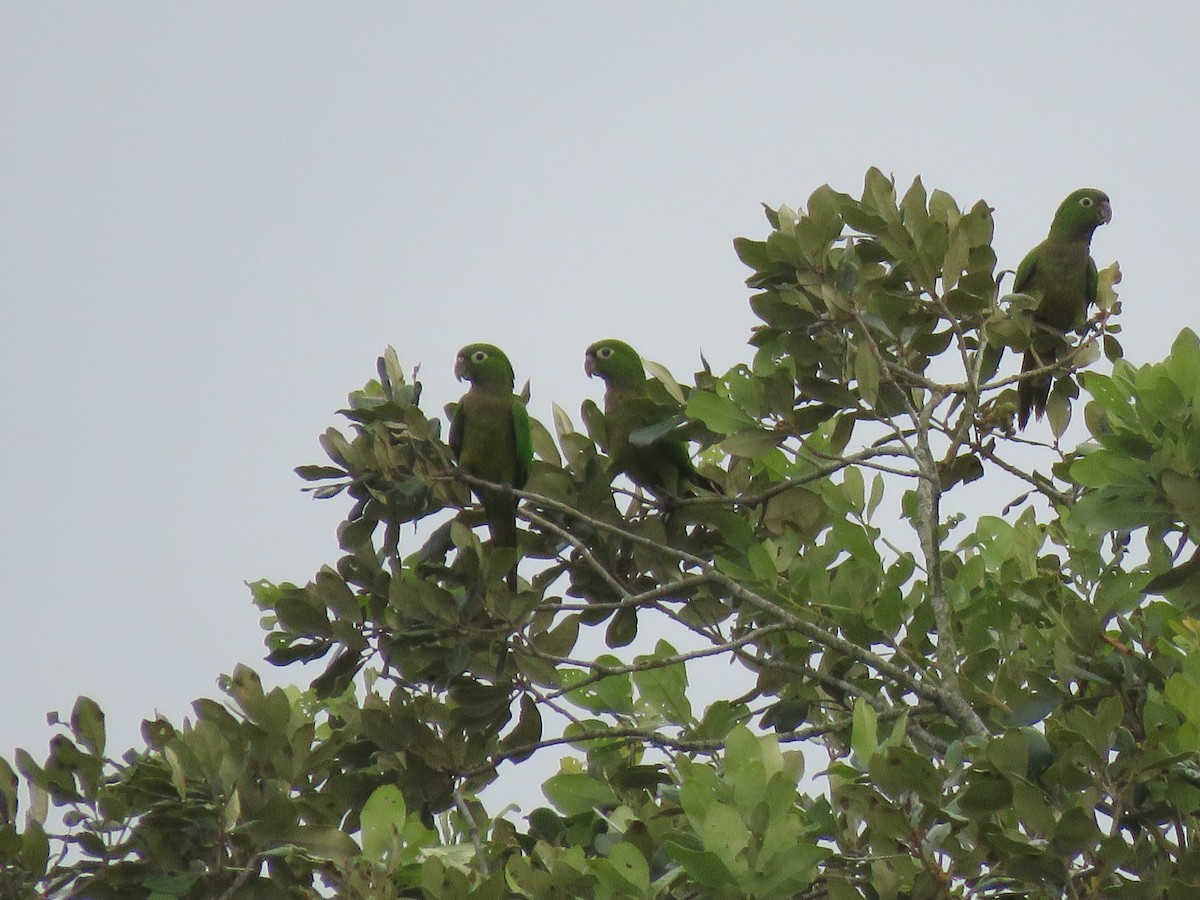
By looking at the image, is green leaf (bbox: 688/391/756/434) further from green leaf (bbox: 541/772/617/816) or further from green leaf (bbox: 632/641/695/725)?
green leaf (bbox: 541/772/617/816)

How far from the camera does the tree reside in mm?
2770

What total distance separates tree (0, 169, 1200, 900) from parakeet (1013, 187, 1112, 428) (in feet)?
1.93

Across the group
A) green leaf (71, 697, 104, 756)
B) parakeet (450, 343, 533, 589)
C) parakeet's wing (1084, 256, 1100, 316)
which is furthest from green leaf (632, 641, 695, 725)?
parakeet's wing (1084, 256, 1100, 316)

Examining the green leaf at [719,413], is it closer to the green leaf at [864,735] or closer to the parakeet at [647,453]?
the parakeet at [647,453]

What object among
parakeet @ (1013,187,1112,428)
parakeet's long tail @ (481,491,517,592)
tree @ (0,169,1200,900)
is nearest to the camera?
tree @ (0,169,1200,900)

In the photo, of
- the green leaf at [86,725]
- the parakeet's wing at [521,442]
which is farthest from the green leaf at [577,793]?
the parakeet's wing at [521,442]

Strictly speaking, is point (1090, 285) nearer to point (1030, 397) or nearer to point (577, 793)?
point (1030, 397)

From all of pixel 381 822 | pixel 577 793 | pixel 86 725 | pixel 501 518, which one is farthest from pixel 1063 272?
pixel 86 725

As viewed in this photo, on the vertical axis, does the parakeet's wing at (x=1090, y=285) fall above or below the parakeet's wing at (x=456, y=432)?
above

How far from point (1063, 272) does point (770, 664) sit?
2.78 m

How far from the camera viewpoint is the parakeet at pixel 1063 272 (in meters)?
5.20

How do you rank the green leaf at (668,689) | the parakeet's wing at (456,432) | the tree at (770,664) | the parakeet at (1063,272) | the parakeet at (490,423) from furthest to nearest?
the parakeet at (1063,272)
the parakeet's wing at (456,432)
the parakeet at (490,423)
the green leaf at (668,689)
the tree at (770,664)

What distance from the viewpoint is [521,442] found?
4953mm

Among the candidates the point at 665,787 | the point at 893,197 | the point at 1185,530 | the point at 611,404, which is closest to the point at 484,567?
the point at 665,787
